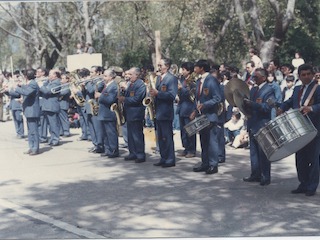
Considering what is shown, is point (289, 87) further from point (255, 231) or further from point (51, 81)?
point (255, 231)

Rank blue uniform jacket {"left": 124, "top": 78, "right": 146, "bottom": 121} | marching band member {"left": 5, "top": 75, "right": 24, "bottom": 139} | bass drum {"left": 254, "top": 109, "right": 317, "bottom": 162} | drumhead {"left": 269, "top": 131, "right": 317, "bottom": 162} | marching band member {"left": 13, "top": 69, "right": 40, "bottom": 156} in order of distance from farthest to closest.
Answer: marching band member {"left": 5, "top": 75, "right": 24, "bottom": 139}, marching band member {"left": 13, "top": 69, "right": 40, "bottom": 156}, blue uniform jacket {"left": 124, "top": 78, "right": 146, "bottom": 121}, drumhead {"left": 269, "top": 131, "right": 317, "bottom": 162}, bass drum {"left": 254, "top": 109, "right": 317, "bottom": 162}

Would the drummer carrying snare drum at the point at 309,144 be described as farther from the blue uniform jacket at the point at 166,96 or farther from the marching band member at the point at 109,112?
the marching band member at the point at 109,112

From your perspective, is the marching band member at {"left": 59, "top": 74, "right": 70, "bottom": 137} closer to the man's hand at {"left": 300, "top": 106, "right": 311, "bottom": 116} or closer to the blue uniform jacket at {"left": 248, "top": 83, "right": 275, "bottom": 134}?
the blue uniform jacket at {"left": 248, "top": 83, "right": 275, "bottom": 134}

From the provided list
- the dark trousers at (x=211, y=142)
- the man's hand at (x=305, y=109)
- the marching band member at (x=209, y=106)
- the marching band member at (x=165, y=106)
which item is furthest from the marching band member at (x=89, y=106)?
the man's hand at (x=305, y=109)

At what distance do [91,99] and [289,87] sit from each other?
4.48m

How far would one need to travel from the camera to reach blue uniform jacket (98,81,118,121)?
878 centimetres

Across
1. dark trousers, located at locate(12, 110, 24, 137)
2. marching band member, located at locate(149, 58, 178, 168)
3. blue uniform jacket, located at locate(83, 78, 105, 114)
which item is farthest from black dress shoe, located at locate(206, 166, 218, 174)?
dark trousers, located at locate(12, 110, 24, 137)

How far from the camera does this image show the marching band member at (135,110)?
8250 mm

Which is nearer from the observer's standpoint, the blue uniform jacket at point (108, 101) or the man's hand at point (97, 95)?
the blue uniform jacket at point (108, 101)

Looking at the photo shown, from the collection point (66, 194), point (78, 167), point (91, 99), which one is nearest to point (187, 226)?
point (66, 194)

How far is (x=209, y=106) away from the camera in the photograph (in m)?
7.04

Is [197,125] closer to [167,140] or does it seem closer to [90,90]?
[167,140]

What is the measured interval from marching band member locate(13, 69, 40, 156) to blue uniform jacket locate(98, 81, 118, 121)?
1303mm

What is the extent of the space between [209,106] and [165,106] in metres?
1.07
